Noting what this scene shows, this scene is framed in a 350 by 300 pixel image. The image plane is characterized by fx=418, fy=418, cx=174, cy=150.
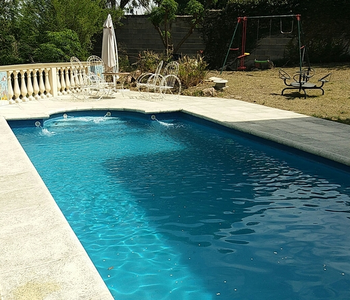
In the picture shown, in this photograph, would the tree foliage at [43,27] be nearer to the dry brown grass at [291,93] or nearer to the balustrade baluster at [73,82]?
the balustrade baluster at [73,82]

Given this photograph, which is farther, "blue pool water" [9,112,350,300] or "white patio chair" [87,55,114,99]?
"white patio chair" [87,55,114,99]

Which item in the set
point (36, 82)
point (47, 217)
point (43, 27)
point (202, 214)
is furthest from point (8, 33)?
point (47, 217)

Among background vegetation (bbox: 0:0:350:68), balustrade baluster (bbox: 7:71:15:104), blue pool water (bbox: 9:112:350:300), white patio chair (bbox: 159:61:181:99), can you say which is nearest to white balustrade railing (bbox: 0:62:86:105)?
balustrade baluster (bbox: 7:71:15:104)

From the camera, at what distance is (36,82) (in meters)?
9.91

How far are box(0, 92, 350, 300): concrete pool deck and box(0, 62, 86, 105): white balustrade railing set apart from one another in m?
1.15

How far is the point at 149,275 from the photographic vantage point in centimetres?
301

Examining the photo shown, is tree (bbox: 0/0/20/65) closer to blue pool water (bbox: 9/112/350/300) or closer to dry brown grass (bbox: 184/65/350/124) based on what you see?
dry brown grass (bbox: 184/65/350/124)

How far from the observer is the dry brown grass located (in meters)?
8.88

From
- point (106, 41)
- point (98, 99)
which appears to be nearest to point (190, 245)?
point (98, 99)

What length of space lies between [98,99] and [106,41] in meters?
2.23

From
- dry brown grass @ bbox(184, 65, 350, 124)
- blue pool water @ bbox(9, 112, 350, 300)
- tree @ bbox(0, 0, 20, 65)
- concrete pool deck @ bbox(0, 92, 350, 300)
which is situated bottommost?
blue pool water @ bbox(9, 112, 350, 300)

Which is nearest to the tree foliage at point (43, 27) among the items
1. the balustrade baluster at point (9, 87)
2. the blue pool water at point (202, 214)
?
the balustrade baluster at point (9, 87)

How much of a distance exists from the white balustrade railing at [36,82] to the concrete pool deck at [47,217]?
1148mm

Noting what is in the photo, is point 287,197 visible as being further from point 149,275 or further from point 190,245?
point 149,275
